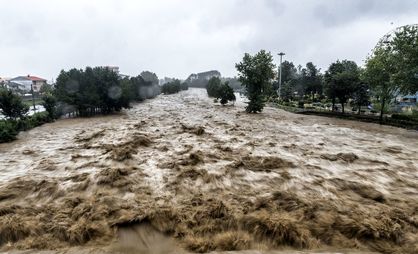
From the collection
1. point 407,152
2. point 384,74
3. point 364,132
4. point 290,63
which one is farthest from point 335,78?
point 290,63

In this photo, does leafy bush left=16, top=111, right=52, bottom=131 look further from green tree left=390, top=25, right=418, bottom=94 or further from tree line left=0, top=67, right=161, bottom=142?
green tree left=390, top=25, right=418, bottom=94

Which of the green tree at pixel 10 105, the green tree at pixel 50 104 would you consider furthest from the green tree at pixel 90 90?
the green tree at pixel 10 105

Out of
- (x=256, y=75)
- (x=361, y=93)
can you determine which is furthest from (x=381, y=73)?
(x=256, y=75)

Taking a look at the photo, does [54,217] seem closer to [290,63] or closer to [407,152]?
[407,152]

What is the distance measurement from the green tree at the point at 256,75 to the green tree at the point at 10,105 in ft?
88.1

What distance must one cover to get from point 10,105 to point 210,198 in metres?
24.9

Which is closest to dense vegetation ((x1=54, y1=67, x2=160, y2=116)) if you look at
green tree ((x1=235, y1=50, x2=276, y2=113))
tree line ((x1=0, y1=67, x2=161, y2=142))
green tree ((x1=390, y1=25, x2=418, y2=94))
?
tree line ((x1=0, y1=67, x2=161, y2=142))

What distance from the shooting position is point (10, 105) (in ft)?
84.6

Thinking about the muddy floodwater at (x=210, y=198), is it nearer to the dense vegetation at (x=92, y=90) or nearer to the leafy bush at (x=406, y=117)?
the leafy bush at (x=406, y=117)

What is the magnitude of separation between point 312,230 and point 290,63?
78705mm

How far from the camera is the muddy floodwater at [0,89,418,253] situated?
7258mm

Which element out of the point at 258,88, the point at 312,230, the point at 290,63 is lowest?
the point at 312,230

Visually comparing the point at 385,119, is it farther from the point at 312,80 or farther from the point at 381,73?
the point at 312,80

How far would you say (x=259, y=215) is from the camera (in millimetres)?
8375
